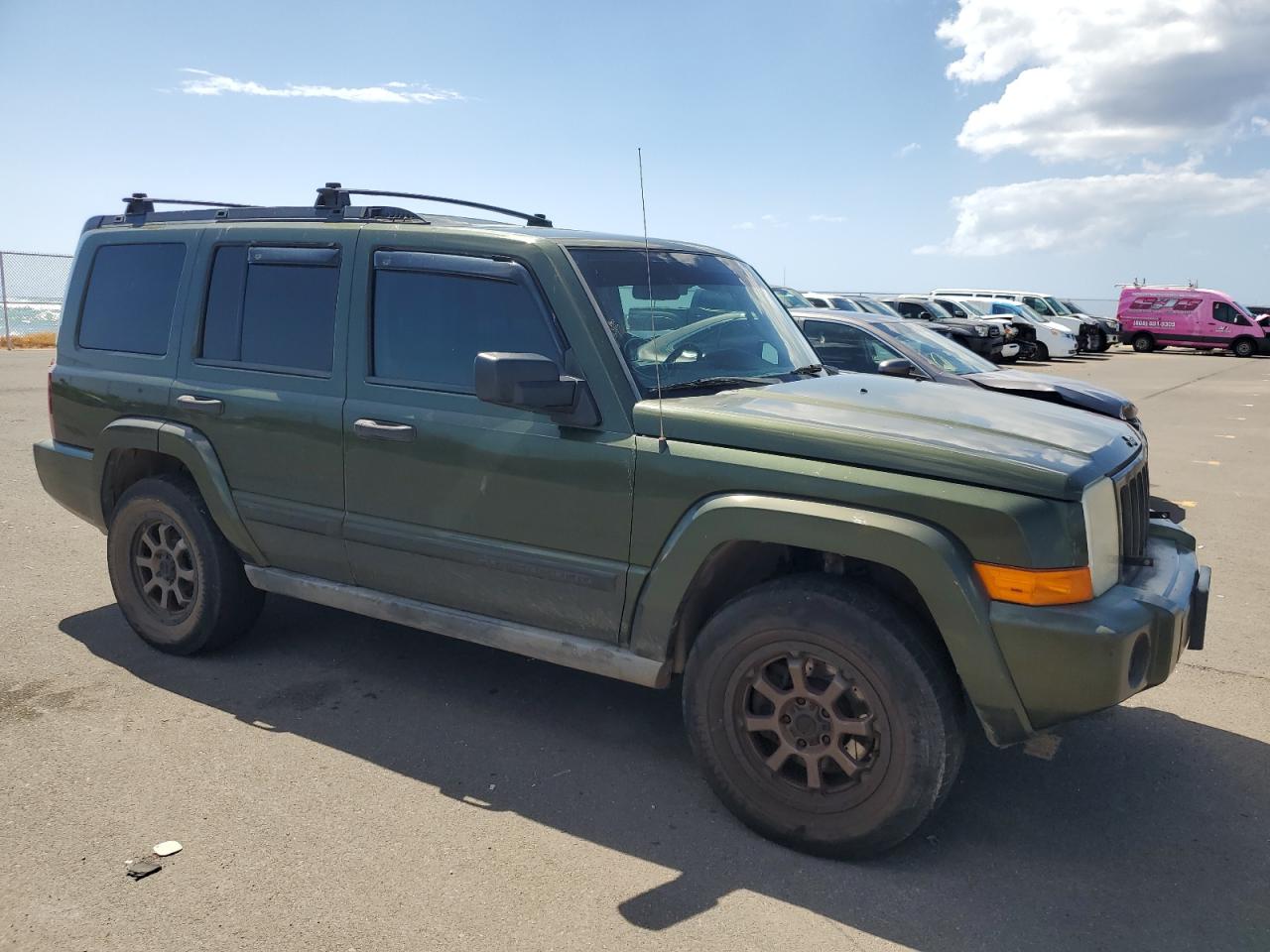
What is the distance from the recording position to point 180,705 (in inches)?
167

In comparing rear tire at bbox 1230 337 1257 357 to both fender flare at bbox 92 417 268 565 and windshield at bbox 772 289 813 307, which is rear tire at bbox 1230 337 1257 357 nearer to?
windshield at bbox 772 289 813 307

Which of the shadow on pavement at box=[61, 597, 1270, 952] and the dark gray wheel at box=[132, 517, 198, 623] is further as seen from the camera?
the dark gray wheel at box=[132, 517, 198, 623]

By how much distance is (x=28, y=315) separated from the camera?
2316 cm

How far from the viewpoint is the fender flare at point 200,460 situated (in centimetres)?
445

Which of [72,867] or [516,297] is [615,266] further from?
[72,867]

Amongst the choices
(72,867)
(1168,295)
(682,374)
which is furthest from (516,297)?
(1168,295)

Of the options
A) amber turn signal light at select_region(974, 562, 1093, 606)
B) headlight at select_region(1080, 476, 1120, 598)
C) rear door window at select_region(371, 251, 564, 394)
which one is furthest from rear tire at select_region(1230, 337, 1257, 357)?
amber turn signal light at select_region(974, 562, 1093, 606)

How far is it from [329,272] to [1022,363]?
26468mm

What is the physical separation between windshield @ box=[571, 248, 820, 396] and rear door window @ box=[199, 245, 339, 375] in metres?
1.16

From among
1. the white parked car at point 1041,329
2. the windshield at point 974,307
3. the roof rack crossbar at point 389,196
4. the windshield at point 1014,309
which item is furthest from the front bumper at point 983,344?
the roof rack crossbar at point 389,196

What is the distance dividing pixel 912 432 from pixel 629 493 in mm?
923

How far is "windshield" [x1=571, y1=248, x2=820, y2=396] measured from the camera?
3666 millimetres

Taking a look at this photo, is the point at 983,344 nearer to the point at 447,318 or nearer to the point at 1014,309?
the point at 1014,309

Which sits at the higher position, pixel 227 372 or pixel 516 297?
→ pixel 516 297
